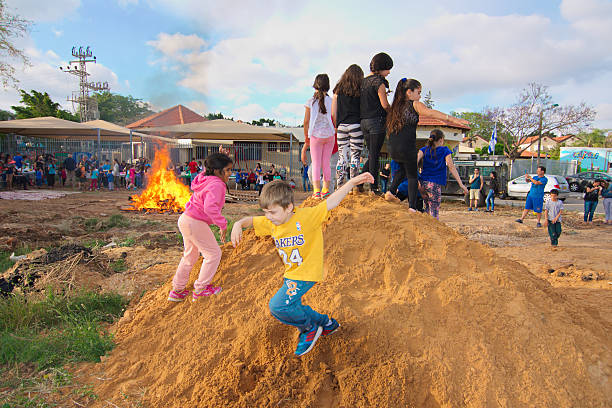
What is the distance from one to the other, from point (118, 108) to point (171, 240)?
184ft

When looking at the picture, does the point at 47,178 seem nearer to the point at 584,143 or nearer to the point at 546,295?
the point at 546,295

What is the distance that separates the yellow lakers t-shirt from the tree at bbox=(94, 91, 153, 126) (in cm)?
5597

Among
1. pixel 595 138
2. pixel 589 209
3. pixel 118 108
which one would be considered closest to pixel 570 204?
pixel 589 209

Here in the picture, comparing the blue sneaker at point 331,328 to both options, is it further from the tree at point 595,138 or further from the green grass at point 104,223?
the tree at point 595,138

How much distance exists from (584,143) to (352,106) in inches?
2814

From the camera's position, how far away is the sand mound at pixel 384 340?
8.85ft

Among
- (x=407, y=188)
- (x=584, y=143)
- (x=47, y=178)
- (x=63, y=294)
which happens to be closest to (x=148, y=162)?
(x=47, y=178)

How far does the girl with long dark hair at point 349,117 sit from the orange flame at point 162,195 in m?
9.64

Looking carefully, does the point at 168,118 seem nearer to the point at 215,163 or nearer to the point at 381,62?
the point at 381,62

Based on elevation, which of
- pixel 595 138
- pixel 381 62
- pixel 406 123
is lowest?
pixel 406 123

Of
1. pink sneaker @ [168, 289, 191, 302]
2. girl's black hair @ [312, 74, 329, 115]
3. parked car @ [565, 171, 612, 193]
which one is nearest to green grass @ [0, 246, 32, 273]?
pink sneaker @ [168, 289, 191, 302]

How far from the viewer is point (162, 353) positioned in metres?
3.35

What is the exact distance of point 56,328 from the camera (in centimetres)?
411

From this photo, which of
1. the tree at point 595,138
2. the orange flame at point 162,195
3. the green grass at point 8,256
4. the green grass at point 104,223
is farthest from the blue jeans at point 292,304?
the tree at point 595,138
